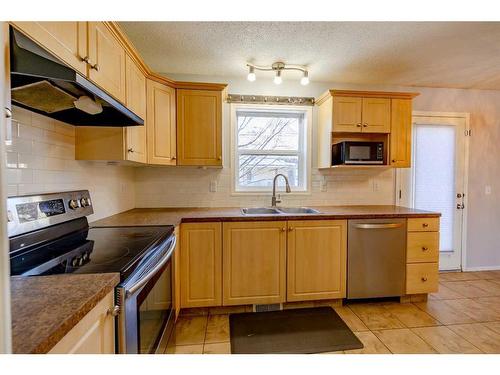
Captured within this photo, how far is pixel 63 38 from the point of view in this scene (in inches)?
40.4

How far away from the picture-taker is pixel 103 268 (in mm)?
894

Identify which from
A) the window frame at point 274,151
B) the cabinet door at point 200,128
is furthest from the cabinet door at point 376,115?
the cabinet door at point 200,128

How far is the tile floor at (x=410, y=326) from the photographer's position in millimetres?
1722

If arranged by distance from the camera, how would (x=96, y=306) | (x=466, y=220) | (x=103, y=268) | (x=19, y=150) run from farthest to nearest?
(x=466, y=220)
(x=19, y=150)
(x=103, y=268)
(x=96, y=306)

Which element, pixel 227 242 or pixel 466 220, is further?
pixel 466 220

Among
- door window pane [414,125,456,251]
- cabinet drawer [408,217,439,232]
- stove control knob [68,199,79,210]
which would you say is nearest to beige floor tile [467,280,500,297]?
door window pane [414,125,456,251]

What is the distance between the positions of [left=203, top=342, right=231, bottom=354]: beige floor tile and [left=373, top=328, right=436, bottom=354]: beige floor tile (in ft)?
3.67

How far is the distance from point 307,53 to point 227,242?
5.94ft

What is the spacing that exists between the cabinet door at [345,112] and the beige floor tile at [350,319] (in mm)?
1710

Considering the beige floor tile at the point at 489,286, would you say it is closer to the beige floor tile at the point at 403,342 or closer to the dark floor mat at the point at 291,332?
the beige floor tile at the point at 403,342

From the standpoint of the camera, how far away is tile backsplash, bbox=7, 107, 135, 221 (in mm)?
1184
